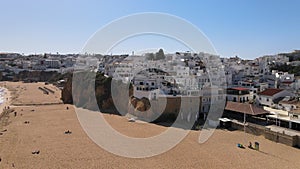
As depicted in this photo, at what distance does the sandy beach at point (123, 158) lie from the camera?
13766mm

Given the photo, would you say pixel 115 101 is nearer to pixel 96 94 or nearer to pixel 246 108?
pixel 96 94

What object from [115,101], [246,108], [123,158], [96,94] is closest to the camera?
[123,158]

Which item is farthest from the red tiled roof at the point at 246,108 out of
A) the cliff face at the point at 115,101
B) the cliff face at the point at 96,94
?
Result: the cliff face at the point at 96,94

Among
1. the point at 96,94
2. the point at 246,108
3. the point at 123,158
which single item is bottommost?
the point at 123,158

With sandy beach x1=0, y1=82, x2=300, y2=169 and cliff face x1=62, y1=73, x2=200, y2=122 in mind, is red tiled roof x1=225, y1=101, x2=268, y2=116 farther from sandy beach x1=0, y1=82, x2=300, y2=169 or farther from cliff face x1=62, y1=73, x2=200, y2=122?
cliff face x1=62, y1=73, x2=200, y2=122

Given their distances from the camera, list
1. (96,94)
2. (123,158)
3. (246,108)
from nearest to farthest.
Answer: (123,158) < (246,108) < (96,94)

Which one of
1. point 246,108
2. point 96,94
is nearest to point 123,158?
point 246,108

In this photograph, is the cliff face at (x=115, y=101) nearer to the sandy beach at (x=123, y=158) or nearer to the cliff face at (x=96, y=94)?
the cliff face at (x=96, y=94)

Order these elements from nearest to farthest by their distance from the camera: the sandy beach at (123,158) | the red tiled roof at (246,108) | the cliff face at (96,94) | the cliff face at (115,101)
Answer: the sandy beach at (123,158) → the red tiled roof at (246,108) → the cliff face at (115,101) → the cliff face at (96,94)

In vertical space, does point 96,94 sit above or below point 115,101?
above

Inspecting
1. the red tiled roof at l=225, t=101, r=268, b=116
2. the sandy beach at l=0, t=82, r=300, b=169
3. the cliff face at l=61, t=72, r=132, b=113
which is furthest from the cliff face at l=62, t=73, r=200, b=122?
the red tiled roof at l=225, t=101, r=268, b=116

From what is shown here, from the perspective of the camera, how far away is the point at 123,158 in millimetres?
14523

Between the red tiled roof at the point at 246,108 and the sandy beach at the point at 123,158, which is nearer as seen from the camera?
the sandy beach at the point at 123,158

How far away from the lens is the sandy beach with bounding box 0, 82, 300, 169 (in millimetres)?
13766
